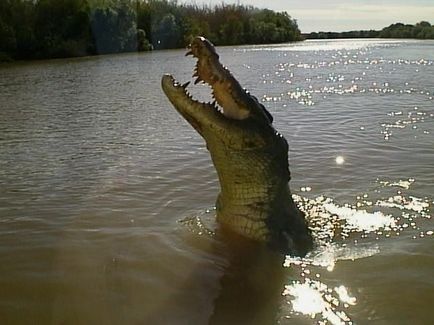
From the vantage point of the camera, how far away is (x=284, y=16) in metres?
81.4

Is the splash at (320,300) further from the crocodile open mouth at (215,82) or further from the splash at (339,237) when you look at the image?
the crocodile open mouth at (215,82)

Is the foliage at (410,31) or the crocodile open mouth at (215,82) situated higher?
the foliage at (410,31)

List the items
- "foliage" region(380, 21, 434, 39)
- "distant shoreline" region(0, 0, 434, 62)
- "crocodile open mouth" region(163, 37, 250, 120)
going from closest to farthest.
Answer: "crocodile open mouth" region(163, 37, 250, 120)
"distant shoreline" region(0, 0, 434, 62)
"foliage" region(380, 21, 434, 39)

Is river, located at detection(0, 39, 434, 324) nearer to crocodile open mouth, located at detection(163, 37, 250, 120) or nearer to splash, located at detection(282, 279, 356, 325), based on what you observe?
splash, located at detection(282, 279, 356, 325)

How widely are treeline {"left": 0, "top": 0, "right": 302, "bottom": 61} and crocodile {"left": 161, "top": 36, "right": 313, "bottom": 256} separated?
3067 centimetres

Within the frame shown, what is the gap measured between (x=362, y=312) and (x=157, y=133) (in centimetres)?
729

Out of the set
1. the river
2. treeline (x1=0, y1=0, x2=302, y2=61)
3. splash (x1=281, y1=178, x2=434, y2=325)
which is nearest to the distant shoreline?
treeline (x1=0, y1=0, x2=302, y2=61)

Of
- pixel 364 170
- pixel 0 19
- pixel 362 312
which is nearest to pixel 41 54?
pixel 0 19

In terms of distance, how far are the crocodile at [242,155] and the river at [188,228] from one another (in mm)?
256

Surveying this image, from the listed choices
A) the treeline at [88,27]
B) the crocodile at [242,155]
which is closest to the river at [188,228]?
the crocodile at [242,155]

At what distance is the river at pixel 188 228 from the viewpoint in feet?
12.9

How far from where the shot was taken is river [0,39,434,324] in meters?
3.93

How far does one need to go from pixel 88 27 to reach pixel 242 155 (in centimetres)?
4606

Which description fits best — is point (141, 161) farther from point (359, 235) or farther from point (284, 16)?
point (284, 16)
